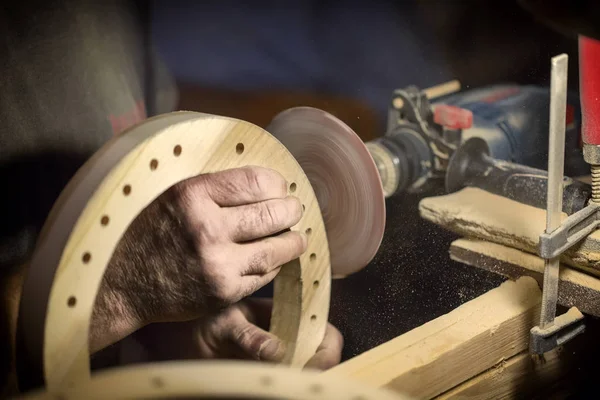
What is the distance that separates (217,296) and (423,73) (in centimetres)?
57

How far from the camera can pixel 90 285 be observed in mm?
623

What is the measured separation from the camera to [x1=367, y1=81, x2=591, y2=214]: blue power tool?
1105mm

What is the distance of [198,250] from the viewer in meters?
0.78

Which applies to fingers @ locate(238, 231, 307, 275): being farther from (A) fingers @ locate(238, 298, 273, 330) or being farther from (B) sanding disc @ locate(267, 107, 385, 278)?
(A) fingers @ locate(238, 298, 273, 330)

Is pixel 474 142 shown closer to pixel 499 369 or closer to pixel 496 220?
pixel 496 220

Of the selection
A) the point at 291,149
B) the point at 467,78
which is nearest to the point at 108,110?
the point at 291,149

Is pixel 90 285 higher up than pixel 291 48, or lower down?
lower down

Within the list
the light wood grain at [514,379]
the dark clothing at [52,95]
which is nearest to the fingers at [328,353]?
the light wood grain at [514,379]

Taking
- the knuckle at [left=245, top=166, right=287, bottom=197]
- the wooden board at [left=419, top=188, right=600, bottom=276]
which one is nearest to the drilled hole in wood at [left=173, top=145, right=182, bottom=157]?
the knuckle at [left=245, top=166, right=287, bottom=197]

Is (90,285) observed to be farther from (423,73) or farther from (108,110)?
(423,73)

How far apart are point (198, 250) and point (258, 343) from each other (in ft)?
0.70

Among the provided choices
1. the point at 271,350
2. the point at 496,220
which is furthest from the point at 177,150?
the point at 496,220

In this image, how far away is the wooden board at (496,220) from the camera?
0.99m

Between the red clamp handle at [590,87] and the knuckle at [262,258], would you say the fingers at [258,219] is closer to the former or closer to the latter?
the knuckle at [262,258]
